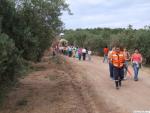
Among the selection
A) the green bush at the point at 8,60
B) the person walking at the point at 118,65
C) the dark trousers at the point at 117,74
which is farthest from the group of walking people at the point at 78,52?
the green bush at the point at 8,60

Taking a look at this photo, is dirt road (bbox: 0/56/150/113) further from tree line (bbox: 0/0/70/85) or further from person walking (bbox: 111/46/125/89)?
tree line (bbox: 0/0/70/85)

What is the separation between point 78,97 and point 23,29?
3504 mm

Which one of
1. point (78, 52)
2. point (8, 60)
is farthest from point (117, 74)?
point (78, 52)

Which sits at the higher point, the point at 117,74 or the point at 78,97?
the point at 117,74

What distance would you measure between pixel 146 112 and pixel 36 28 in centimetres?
894

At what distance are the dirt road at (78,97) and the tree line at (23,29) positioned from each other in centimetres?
148

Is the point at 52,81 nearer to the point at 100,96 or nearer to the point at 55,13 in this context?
the point at 55,13

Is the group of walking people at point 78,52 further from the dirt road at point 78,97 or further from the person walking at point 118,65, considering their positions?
the person walking at point 118,65

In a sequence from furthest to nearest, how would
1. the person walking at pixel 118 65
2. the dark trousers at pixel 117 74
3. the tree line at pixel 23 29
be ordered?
the person walking at pixel 118 65
the dark trousers at pixel 117 74
the tree line at pixel 23 29

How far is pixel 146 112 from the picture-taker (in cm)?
1273

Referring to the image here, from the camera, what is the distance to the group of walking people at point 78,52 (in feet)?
145

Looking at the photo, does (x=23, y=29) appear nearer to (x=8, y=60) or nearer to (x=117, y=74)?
(x=8, y=60)

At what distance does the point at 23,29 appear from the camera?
57.8ft

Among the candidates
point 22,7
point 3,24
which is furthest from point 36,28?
point 3,24
